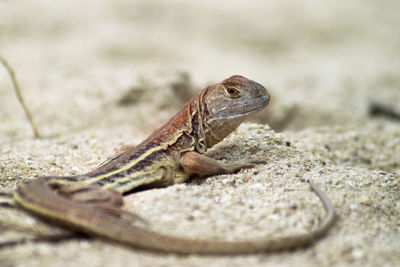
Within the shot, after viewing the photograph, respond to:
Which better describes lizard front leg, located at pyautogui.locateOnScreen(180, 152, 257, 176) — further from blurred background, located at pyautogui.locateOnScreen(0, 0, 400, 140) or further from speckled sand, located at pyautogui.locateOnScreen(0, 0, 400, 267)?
blurred background, located at pyautogui.locateOnScreen(0, 0, 400, 140)

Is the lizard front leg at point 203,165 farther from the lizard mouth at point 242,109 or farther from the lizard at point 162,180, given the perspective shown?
the lizard mouth at point 242,109

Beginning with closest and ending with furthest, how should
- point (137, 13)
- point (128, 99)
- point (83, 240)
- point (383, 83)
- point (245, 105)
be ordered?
point (83, 240) < point (245, 105) < point (128, 99) < point (383, 83) < point (137, 13)

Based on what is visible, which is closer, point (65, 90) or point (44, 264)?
point (44, 264)

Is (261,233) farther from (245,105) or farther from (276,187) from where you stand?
(245,105)

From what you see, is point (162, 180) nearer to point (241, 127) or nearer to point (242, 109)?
point (242, 109)

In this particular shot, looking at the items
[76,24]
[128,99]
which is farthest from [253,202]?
[76,24]

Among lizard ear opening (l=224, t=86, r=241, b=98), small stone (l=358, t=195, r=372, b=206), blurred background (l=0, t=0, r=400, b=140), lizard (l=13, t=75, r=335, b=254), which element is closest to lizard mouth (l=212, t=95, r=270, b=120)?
lizard (l=13, t=75, r=335, b=254)
